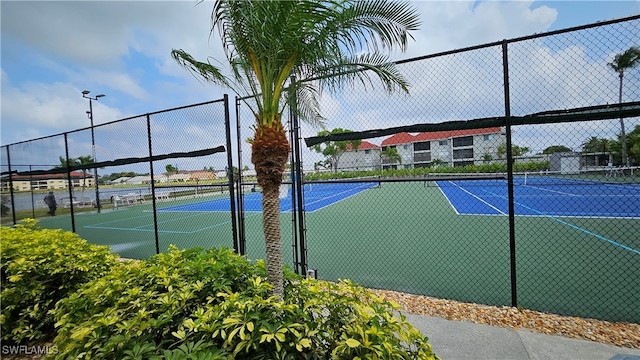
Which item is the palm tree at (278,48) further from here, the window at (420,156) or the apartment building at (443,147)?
the window at (420,156)

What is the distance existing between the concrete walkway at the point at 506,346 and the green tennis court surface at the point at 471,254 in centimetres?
79

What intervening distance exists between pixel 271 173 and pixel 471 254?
4.64 metres

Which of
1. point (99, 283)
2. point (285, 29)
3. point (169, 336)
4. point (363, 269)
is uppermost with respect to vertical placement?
point (285, 29)

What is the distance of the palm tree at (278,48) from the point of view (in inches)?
75.3

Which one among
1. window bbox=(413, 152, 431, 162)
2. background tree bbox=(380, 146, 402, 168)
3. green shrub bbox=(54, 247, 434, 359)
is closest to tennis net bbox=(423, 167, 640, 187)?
window bbox=(413, 152, 431, 162)

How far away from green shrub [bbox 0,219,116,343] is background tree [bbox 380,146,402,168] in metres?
5.07

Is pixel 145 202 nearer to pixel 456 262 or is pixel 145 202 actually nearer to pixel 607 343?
pixel 456 262

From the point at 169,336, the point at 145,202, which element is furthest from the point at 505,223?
the point at 145,202

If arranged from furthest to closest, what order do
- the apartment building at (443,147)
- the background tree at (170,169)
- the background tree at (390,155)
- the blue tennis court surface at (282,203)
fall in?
the blue tennis court surface at (282,203) → the background tree at (390,155) → the background tree at (170,169) → the apartment building at (443,147)

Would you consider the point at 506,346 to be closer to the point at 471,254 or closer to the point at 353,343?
the point at 353,343

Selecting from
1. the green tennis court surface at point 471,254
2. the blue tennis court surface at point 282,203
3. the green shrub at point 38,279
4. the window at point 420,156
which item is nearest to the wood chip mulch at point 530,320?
the green tennis court surface at point 471,254

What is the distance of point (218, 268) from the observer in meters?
2.11

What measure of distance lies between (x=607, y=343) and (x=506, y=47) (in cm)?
299

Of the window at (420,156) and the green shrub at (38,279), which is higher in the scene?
the window at (420,156)
